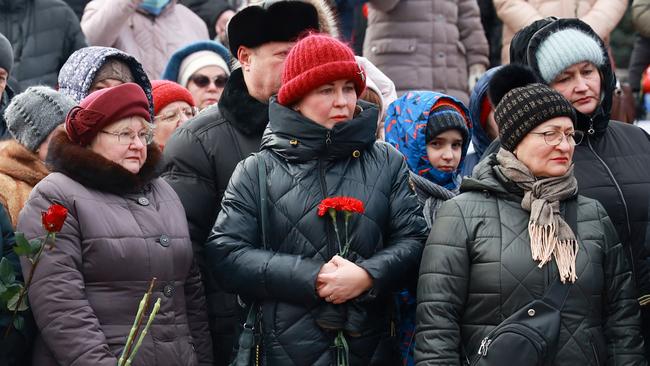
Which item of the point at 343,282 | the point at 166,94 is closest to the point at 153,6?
the point at 166,94

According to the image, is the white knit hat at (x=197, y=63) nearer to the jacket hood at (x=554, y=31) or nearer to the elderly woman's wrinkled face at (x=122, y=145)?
the jacket hood at (x=554, y=31)

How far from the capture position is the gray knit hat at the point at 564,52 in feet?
18.4

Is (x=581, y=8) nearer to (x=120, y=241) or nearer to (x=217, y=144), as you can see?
(x=217, y=144)

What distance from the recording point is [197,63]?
7.87 metres

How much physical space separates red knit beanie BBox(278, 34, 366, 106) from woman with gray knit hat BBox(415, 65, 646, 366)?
679 millimetres

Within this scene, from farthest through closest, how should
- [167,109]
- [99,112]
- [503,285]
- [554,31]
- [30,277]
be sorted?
[167,109], [554,31], [99,112], [503,285], [30,277]

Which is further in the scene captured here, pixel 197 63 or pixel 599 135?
pixel 197 63

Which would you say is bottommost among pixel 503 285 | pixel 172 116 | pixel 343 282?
pixel 172 116

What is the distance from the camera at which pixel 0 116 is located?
6.41 m

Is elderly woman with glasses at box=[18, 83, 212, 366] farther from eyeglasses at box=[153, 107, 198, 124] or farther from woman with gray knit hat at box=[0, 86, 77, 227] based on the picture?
eyeglasses at box=[153, 107, 198, 124]

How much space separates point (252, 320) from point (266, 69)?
48.3 inches

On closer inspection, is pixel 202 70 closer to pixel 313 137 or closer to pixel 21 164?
pixel 21 164

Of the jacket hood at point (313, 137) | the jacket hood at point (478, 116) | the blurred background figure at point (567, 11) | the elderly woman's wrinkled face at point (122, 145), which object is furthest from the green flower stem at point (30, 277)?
the blurred background figure at point (567, 11)

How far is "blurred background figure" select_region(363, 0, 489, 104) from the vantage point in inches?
361
